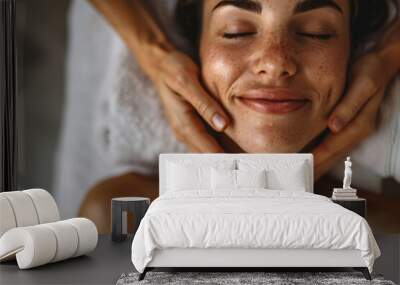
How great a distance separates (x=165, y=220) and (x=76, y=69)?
3055 millimetres

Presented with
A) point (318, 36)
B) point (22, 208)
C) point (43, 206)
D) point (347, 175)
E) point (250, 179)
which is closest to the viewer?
point (22, 208)

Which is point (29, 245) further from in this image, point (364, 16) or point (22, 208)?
point (364, 16)

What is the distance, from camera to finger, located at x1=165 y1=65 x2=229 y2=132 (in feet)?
22.9

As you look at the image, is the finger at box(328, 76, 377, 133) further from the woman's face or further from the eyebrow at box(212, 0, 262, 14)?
the eyebrow at box(212, 0, 262, 14)

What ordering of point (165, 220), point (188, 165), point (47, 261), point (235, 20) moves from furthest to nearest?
point (235, 20)
point (188, 165)
point (47, 261)
point (165, 220)

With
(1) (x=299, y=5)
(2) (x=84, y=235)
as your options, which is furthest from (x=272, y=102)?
(2) (x=84, y=235)

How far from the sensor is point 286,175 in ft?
20.8

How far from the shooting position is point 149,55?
7.04 meters

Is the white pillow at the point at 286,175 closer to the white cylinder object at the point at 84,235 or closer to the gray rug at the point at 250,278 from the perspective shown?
the gray rug at the point at 250,278

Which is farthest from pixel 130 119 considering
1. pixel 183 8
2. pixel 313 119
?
pixel 313 119

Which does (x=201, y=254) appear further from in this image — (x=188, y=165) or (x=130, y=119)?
(x=130, y=119)

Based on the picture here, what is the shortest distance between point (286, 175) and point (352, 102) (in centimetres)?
125

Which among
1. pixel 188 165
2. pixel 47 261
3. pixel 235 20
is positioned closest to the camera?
pixel 47 261

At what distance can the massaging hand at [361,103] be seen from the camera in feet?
22.8
